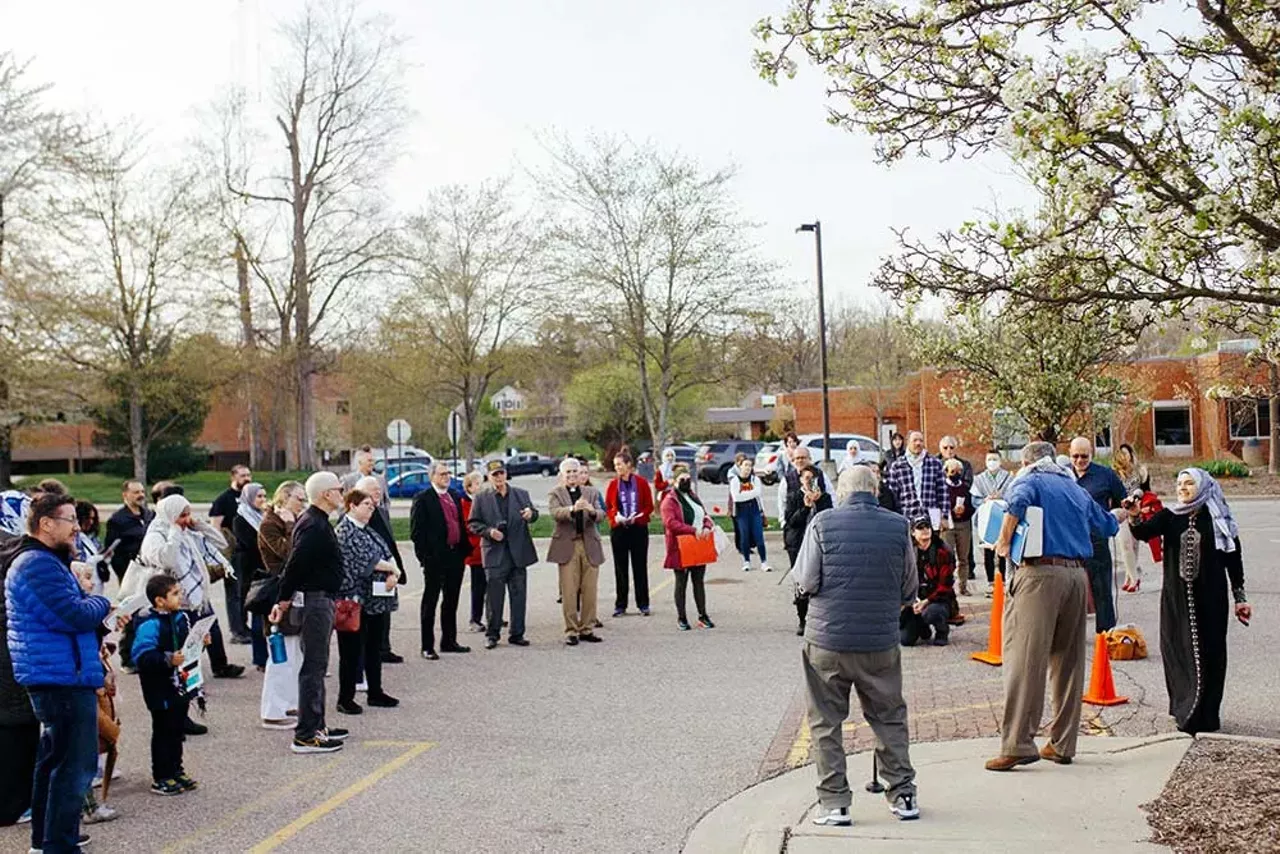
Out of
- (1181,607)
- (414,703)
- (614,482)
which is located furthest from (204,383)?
(1181,607)

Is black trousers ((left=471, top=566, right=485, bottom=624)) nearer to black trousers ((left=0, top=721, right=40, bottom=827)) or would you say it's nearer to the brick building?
black trousers ((left=0, top=721, right=40, bottom=827))

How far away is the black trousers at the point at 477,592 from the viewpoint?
13055 mm

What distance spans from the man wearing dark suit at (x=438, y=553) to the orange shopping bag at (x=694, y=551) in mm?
2417

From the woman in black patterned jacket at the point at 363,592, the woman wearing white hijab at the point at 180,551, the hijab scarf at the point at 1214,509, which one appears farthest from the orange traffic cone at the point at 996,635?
the woman wearing white hijab at the point at 180,551

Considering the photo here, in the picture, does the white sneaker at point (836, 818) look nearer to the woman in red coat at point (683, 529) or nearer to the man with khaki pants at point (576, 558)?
the man with khaki pants at point (576, 558)

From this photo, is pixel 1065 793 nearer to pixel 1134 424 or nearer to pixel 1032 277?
pixel 1032 277

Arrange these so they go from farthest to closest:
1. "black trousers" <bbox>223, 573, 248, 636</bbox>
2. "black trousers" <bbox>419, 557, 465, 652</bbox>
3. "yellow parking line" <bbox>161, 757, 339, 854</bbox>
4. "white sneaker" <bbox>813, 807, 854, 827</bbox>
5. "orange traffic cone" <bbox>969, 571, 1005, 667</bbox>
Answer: "black trousers" <bbox>223, 573, 248, 636</bbox>
"black trousers" <bbox>419, 557, 465, 652</bbox>
"orange traffic cone" <bbox>969, 571, 1005, 667</bbox>
"yellow parking line" <bbox>161, 757, 339, 854</bbox>
"white sneaker" <bbox>813, 807, 854, 827</bbox>

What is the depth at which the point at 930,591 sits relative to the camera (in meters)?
11.7

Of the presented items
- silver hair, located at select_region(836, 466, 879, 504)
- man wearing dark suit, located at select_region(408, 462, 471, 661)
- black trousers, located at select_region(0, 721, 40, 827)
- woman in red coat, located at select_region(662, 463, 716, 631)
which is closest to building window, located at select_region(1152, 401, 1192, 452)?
woman in red coat, located at select_region(662, 463, 716, 631)

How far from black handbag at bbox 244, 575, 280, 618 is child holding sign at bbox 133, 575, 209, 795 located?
196 cm

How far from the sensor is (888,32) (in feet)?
21.5

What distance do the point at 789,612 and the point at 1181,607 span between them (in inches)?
248

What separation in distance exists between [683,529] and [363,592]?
15.4ft

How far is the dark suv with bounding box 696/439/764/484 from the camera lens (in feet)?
155
